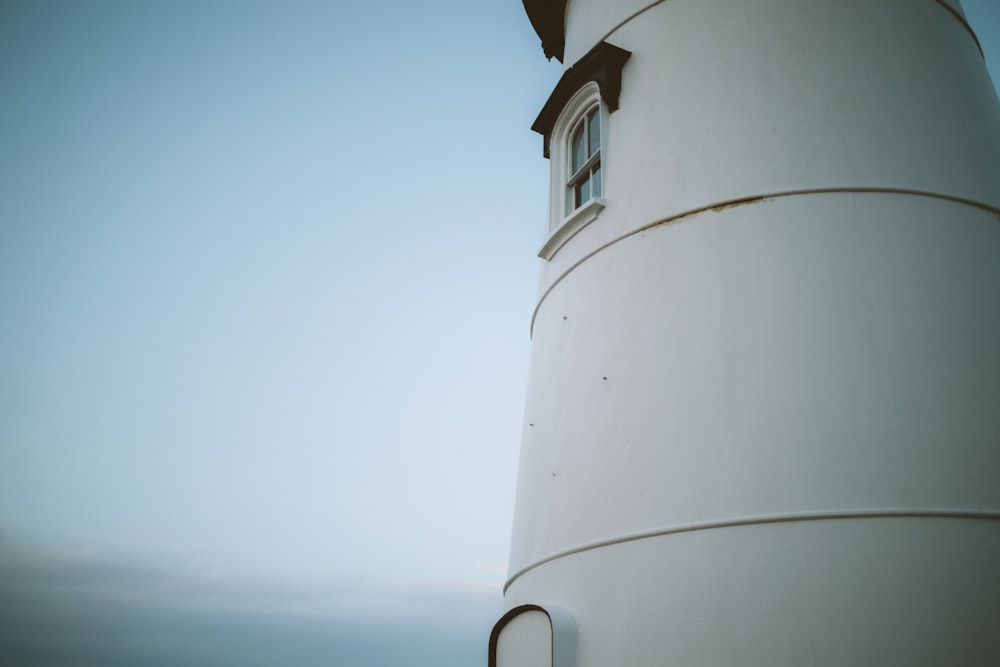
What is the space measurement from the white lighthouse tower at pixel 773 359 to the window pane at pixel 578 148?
0.46 meters

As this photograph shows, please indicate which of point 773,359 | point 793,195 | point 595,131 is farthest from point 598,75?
point 773,359

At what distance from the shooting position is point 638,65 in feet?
19.8

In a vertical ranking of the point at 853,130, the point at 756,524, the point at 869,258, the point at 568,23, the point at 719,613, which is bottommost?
the point at 719,613

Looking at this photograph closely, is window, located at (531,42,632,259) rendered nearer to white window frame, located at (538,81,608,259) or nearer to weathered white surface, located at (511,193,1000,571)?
white window frame, located at (538,81,608,259)

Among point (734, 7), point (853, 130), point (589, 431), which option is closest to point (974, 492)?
point (589, 431)

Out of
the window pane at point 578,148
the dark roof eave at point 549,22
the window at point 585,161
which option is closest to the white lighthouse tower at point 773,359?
the window at point 585,161

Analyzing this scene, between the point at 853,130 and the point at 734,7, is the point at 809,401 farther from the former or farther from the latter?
the point at 734,7

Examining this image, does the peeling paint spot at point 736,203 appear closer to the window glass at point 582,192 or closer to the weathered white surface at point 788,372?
the weathered white surface at point 788,372

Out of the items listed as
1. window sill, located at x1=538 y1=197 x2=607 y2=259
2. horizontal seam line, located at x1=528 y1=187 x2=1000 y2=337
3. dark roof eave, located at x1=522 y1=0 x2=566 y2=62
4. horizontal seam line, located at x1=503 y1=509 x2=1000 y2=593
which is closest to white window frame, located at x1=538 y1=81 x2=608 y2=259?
window sill, located at x1=538 y1=197 x2=607 y2=259

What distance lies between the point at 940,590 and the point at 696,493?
1309 millimetres

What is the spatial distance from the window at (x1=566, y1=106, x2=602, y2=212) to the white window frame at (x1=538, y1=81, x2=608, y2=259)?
0.02m

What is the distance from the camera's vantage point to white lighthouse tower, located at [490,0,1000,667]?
3.65 meters

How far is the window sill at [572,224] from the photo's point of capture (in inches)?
223

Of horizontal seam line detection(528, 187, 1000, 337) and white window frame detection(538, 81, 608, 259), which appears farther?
white window frame detection(538, 81, 608, 259)
